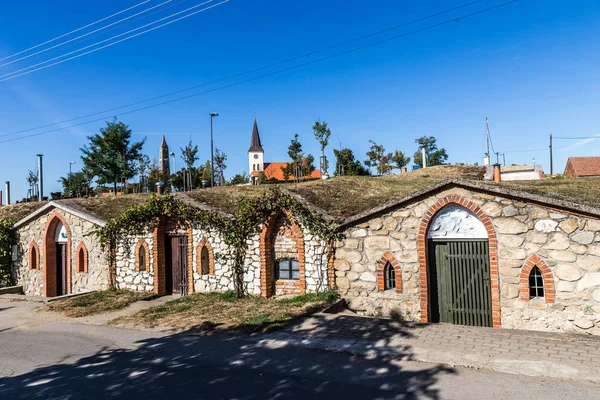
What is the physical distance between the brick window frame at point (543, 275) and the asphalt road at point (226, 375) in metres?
3.30

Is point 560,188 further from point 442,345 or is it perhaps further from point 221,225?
point 221,225

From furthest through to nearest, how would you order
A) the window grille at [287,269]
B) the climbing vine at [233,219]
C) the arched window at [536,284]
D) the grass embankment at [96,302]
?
the window grille at [287,269]
the grass embankment at [96,302]
the climbing vine at [233,219]
the arched window at [536,284]

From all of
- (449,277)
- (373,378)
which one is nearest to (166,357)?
(373,378)

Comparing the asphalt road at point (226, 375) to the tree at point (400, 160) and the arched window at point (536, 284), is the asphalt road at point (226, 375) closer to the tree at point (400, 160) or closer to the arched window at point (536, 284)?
the arched window at point (536, 284)

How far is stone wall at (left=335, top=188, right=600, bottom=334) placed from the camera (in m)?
8.52

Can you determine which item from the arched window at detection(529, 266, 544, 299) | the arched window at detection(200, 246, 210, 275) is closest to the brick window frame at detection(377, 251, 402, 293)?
the arched window at detection(529, 266, 544, 299)

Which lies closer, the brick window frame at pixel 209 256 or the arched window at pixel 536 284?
the arched window at pixel 536 284

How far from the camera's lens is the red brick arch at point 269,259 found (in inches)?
473

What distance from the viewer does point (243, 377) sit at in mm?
6652

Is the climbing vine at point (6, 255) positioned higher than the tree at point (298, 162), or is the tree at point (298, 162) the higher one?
the tree at point (298, 162)

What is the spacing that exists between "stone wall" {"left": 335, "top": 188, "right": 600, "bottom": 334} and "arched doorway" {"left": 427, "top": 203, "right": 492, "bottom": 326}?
1.19 feet

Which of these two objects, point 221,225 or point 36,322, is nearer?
point 36,322

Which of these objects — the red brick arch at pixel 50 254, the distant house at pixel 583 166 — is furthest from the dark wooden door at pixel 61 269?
the distant house at pixel 583 166

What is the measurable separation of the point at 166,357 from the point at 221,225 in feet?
18.9
